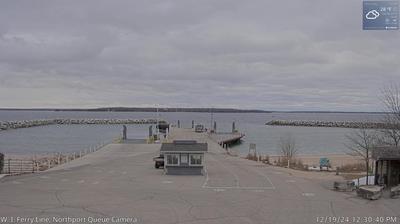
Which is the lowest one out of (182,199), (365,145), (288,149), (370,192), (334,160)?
(334,160)

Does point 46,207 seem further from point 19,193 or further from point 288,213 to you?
point 288,213

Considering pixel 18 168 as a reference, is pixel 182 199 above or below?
above

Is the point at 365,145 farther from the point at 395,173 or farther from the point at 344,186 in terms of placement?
the point at 344,186

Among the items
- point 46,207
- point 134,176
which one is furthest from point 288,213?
point 134,176

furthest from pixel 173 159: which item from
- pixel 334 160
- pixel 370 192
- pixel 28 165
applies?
pixel 334 160

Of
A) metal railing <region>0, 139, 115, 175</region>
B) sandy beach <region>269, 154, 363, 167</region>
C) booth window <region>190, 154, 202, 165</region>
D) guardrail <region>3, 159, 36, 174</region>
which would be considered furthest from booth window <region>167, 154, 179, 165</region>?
sandy beach <region>269, 154, 363, 167</region>

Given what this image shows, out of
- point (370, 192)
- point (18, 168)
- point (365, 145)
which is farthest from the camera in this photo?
point (365, 145)

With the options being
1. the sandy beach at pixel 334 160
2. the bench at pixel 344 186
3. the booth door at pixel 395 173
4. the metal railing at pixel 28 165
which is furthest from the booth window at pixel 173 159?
the sandy beach at pixel 334 160

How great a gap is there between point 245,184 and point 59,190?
8439 mm

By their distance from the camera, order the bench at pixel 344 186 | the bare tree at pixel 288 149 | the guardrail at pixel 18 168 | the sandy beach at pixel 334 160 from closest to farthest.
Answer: the bench at pixel 344 186, the guardrail at pixel 18 168, the sandy beach at pixel 334 160, the bare tree at pixel 288 149

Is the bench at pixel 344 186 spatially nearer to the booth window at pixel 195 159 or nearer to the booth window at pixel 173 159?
the booth window at pixel 195 159

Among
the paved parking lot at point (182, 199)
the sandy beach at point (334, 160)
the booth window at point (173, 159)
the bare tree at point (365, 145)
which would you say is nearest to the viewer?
the paved parking lot at point (182, 199)

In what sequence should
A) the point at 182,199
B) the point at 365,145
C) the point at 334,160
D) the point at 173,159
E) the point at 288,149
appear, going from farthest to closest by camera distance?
the point at 288,149 → the point at 334,160 → the point at 365,145 → the point at 173,159 → the point at 182,199

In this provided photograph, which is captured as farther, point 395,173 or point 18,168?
point 18,168
